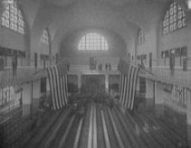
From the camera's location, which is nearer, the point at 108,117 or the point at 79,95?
the point at 108,117

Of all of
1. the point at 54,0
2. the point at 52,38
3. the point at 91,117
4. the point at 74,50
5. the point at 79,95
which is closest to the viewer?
the point at 91,117

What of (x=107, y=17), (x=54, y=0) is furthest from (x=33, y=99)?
(x=107, y=17)

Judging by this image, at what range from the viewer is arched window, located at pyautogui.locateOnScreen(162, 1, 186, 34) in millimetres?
15578

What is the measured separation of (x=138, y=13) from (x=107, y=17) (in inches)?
214

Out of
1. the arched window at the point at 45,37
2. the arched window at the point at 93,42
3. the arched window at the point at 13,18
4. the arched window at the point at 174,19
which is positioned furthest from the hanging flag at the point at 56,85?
the arched window at the point at 93,42

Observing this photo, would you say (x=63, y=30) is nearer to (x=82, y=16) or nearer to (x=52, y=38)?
(x=52, y=38)

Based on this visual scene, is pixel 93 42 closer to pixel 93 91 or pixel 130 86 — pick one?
pixel 93 91

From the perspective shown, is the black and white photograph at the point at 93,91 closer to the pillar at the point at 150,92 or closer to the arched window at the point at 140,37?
the pillar at the point at 150,92

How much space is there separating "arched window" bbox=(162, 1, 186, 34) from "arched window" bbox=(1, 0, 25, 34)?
14159 mm

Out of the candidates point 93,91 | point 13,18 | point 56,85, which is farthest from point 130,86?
point 93,91

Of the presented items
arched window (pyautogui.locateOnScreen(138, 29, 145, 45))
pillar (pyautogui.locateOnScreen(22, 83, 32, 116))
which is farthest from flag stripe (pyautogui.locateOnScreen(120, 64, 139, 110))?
arched window (pyautogui.locateOnScreen(138, 29, 145, 45))

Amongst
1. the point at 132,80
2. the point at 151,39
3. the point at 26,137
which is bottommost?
the point at 26,137

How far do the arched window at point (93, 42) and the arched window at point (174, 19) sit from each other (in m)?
14.1

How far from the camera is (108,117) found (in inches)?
610
